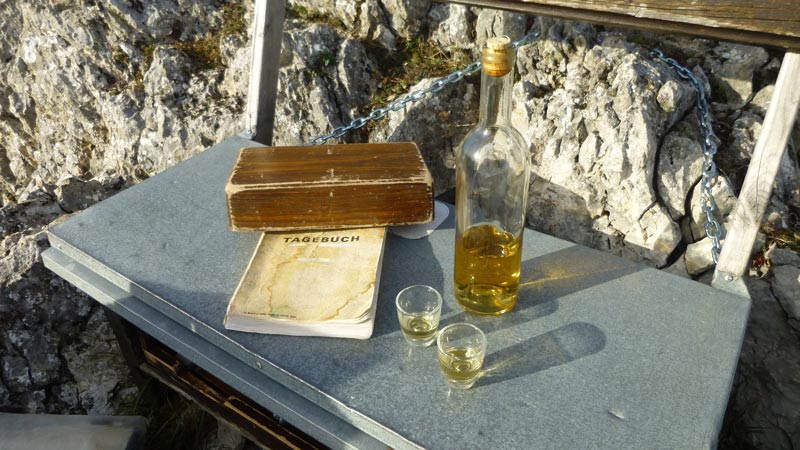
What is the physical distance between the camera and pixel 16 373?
9.59 feet

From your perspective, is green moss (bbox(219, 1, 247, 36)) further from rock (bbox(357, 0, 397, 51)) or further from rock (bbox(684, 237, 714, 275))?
rock (bbox(684, 237, 714, 275))

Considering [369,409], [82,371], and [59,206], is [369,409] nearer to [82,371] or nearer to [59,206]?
[82,371]

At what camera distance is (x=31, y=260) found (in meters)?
3.03

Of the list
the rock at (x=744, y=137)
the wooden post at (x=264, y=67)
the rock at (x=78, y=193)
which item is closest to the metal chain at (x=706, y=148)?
the rock at (x=744, y=137)

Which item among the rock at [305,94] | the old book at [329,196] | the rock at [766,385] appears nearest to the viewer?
the old book at [329,196]

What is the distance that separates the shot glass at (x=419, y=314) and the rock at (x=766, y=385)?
1.67 meters

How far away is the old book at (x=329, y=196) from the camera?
220 centimetres

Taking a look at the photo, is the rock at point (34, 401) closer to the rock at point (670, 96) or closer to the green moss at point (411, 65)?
the green moss at point (411, 65)

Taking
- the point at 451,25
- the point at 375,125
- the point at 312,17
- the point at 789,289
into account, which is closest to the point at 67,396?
the point at 375,125

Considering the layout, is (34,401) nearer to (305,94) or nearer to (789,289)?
(305,94)

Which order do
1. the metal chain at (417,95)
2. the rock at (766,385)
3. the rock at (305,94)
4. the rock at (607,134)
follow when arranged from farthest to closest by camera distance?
the rock at (305,94), the metal chain at (417,95), the rock at (607,134), the rock at (766,385)

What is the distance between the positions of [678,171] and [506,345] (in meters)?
1.57

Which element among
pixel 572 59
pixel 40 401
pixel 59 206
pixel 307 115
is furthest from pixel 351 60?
pixel 40 401

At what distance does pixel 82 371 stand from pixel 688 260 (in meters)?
2.98
